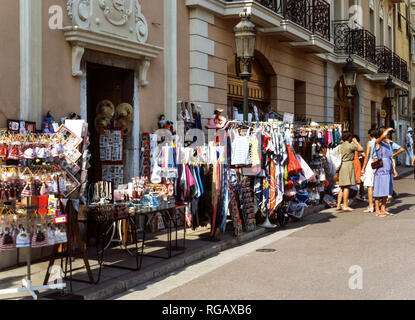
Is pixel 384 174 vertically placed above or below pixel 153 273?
above

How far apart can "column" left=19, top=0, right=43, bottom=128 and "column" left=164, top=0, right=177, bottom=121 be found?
347 centimetres

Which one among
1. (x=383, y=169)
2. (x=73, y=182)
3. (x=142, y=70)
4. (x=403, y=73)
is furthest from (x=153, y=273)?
(x=403, y=73)

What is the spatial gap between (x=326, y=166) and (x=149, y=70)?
606cm

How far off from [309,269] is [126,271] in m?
2.38

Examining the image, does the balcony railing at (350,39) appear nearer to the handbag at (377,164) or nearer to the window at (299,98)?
the window at (299,98)

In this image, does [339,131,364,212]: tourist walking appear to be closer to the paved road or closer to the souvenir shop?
the souvenir shop

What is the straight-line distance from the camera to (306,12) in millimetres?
16938

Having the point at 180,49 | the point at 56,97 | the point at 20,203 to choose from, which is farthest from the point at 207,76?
the point at 20,203

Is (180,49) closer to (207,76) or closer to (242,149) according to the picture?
(207,76)

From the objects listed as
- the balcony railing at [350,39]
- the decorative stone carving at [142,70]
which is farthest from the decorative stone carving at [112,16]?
the balcony railing at [350,39]

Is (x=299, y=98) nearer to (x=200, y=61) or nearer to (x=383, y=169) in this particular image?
(x=383, y=169)

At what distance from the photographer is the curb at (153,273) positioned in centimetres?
609
